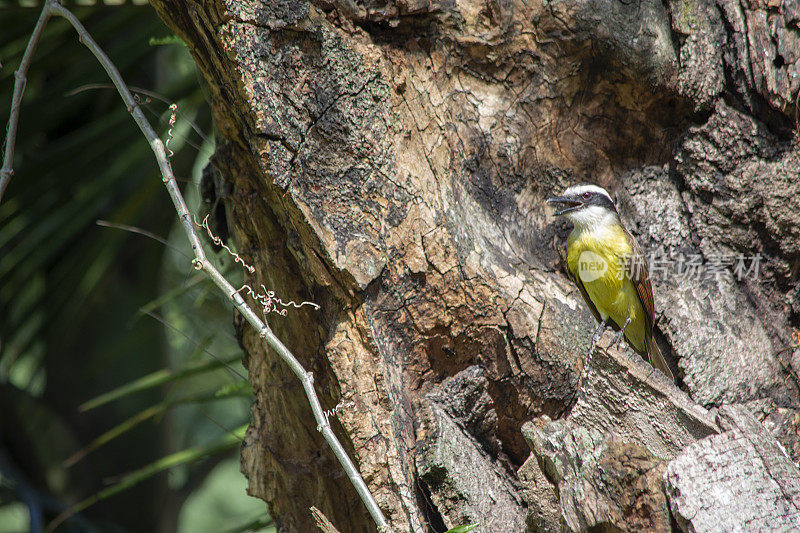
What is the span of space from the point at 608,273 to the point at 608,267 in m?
0.06

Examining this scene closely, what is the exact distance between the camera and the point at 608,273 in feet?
10.6

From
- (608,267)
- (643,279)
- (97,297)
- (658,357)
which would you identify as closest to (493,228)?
(643,279)

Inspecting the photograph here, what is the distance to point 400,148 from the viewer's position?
2.04m

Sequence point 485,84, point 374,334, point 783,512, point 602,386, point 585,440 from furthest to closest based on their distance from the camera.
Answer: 1. point 485,84
2. point 374,334
3. point 602,386
4. point 585,440
5. point 783,512

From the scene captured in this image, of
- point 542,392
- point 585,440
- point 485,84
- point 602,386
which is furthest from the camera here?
point 485,84

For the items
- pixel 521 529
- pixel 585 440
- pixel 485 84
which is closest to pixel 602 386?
pixel 585 440

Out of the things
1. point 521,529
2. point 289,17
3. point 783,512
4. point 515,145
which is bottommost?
point 783,512

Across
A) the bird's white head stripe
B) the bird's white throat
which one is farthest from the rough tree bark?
the bird's white throat

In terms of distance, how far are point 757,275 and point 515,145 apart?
1021 millimetres

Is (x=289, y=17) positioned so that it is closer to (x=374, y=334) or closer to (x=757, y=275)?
(x=374, y=334)

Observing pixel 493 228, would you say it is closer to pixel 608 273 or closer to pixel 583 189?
pixel 583 189

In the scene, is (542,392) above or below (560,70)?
below

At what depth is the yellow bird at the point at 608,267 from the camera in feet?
8.10

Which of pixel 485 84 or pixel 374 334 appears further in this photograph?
pixel 485 84
